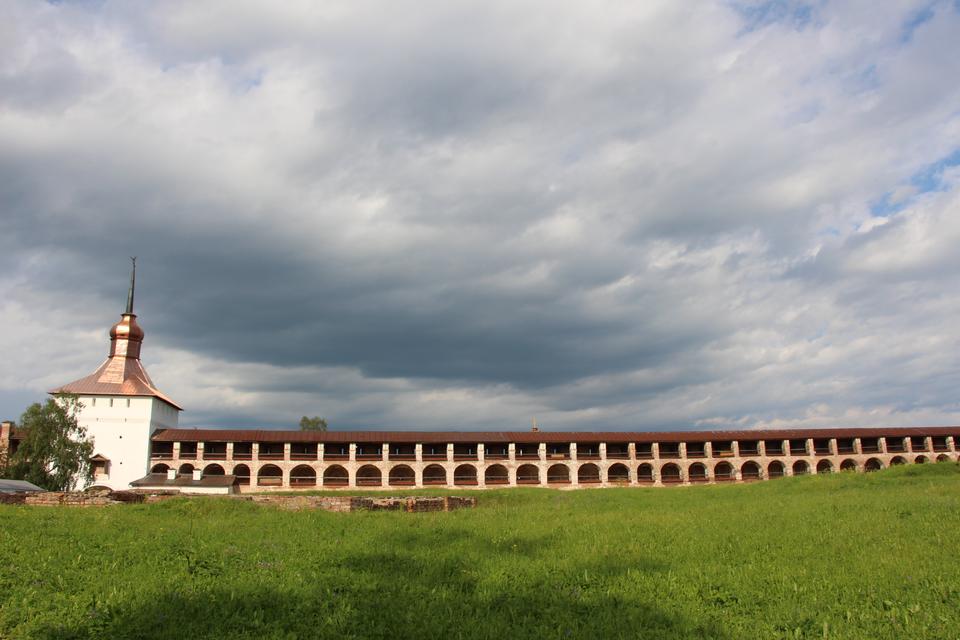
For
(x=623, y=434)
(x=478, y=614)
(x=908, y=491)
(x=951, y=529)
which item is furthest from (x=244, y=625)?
(x=623, y=434)

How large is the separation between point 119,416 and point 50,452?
6.60 meters

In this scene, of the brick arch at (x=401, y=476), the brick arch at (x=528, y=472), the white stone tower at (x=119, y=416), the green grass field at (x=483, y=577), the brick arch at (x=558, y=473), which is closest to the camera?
the green grass field at (x=483, y=577)

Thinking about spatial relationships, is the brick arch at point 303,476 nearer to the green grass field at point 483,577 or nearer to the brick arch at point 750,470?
the green grass field at point 483,577

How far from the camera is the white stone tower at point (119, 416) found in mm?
41844

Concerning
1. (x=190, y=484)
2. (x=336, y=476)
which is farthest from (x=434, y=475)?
(x=190, y=484)

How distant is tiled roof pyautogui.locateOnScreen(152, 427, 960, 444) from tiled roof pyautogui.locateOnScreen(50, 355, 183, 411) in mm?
3365

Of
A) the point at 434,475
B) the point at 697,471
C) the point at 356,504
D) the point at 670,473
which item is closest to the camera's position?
the point at 356,504

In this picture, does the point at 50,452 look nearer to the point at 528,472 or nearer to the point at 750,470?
the point at 528,472

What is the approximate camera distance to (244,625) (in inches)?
287

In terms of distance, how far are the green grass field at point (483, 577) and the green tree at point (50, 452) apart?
26020mm

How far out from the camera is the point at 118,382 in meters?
44.8

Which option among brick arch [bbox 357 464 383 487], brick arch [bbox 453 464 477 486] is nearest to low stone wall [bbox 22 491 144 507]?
brick arch [bbox 357 464 383 487]

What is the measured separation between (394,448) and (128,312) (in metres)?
23.1

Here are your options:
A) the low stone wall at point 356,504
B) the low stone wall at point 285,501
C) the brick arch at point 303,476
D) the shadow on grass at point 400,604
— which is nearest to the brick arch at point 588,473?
the brick arch at point 303,476
